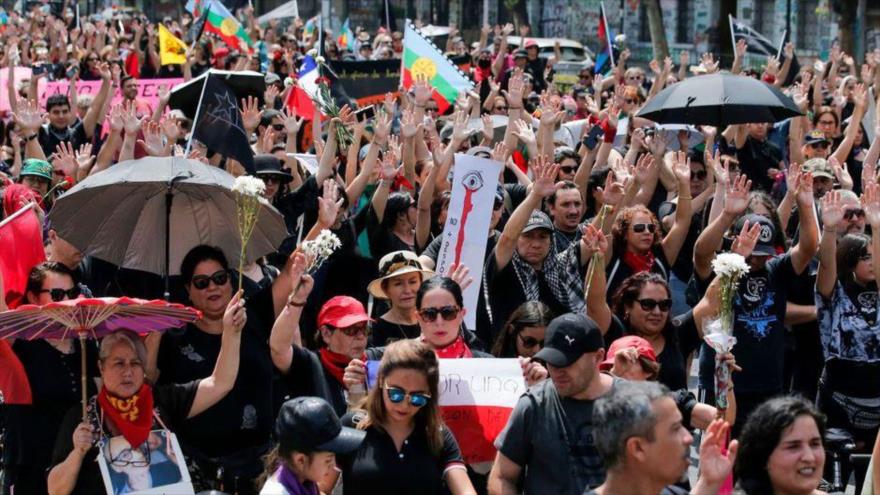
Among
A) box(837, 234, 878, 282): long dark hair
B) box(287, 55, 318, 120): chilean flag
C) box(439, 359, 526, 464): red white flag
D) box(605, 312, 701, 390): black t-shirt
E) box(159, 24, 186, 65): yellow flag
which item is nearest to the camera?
box(439, 359, 526, 464): red white flag

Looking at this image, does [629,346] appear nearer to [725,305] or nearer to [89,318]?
[725,305]

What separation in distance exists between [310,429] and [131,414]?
0.89 meters

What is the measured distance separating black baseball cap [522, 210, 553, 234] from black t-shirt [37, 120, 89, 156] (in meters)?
5.45

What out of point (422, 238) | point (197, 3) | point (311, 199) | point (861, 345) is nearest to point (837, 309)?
point (861, 345)

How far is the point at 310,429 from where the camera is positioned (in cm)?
534

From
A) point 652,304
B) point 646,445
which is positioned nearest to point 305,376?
point 652,304

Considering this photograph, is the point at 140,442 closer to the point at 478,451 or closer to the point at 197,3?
the point at 478,451

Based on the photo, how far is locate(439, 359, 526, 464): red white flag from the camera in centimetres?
625

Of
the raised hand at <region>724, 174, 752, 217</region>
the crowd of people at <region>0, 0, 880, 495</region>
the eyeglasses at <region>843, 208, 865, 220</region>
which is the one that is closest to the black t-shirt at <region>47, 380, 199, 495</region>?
the crowd of people at <region>0, 0, 880, 495</region>

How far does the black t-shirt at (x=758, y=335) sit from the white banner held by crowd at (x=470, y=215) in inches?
51.0

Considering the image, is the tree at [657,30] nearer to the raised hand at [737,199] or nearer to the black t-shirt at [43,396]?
the raised hand at [737,199]

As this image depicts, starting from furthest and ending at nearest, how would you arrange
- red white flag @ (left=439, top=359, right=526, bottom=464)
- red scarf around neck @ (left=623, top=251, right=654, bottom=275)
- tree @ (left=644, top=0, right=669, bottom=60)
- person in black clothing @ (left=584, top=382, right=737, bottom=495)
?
1. tree @ (left=644, top=0, right=669, bottom=60)
2. red scarf around neck @ (left=623, top=251, right=654, bottom=275)
3. red white flag @ (left=439, top=359, right=526, bottom=464)
4. person in black clothing @ (left=584, top=382, right=737, bottom=495)

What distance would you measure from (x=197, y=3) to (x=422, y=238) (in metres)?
14.9

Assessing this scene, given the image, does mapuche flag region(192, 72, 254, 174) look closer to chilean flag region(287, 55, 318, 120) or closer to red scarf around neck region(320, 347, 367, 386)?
red scarf around neck region(320, 347, 367, 386)
